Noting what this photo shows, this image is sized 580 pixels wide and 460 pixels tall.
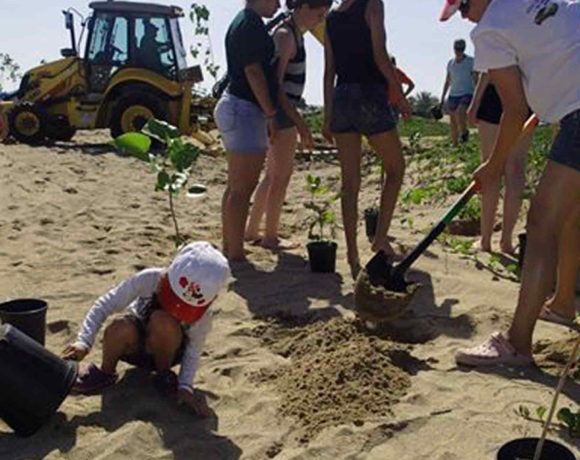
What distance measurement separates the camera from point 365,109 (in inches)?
177

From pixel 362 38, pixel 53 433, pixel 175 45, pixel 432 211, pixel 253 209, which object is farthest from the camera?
pixel 175 45

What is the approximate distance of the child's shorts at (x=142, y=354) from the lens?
3.10 metres

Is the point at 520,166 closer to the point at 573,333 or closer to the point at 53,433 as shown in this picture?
the point at 573,333

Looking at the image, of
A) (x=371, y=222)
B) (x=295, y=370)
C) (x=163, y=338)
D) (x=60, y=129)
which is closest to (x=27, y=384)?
(x=163, y=338)

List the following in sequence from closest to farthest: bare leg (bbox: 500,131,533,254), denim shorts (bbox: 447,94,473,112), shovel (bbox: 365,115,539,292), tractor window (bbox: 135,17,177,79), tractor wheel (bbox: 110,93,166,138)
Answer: shovel (bbox: 365,115,539,292)
bare leg (bbox: 500,131,533,254)
denim shorts (bbox: 447,94,473,112)
tractor wheel (bbox: 110,93,166,138)
tractor window (bbox: 135,17,177,79)

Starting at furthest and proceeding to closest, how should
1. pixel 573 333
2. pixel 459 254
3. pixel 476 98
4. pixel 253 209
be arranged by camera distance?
pixel 253 209 → pixel 459 254 → pixel 476 98 → pixel 573 333

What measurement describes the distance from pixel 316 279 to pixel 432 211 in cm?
264

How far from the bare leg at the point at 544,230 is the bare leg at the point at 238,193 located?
1.99 meters

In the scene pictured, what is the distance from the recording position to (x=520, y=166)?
4.84 metres

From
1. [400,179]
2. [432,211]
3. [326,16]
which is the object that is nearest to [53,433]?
[400,179]

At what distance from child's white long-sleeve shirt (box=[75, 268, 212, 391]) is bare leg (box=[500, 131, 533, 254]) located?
2415 mm

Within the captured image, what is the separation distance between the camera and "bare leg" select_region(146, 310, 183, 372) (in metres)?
3.00

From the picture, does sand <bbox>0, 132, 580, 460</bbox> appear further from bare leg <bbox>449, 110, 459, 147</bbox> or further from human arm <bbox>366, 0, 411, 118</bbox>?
bare leg <bbox>449, 110, 459, 147</bbox>

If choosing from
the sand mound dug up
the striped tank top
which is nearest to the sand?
the sand mound dug up
